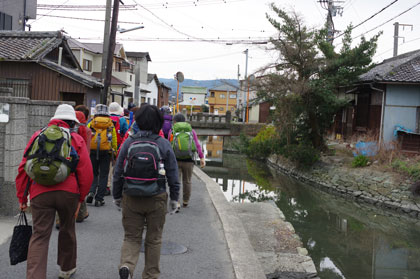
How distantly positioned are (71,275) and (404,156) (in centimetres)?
1665

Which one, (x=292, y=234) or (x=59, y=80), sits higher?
(x=59, y=80)

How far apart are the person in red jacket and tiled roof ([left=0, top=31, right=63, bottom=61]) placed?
13.3m

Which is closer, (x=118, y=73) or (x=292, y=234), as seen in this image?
(x=292, y=234)

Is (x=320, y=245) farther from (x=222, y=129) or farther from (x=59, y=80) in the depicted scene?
(x=222, y=129)

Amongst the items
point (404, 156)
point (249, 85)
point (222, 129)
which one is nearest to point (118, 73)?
point (222, 129)

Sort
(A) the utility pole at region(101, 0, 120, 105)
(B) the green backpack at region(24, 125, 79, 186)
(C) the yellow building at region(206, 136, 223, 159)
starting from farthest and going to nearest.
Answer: (C) the yellow building at region(206, 136, 223, 159) < (A) the utility pole at region(101, 0, 120, 105) < (B) the green backpack at region(24, 125, 79, 186)

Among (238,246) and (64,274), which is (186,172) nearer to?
(238,246)

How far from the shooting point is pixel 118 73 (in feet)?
122

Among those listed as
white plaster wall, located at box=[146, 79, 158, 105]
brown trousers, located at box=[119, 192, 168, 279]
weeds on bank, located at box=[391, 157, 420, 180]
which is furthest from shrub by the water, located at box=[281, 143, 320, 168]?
white plaster wall, located at box=[146, 79, 158, 105]

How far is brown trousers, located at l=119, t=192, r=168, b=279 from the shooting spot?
12.8 feet

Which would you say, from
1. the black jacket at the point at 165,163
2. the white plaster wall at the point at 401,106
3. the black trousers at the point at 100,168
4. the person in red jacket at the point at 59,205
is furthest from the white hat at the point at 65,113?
the white plaster wall at the point at 401,106

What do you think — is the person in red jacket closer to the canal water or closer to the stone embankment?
the canal water

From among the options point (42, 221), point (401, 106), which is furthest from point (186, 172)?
point (401, 106)

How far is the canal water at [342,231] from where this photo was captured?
30.6ft
